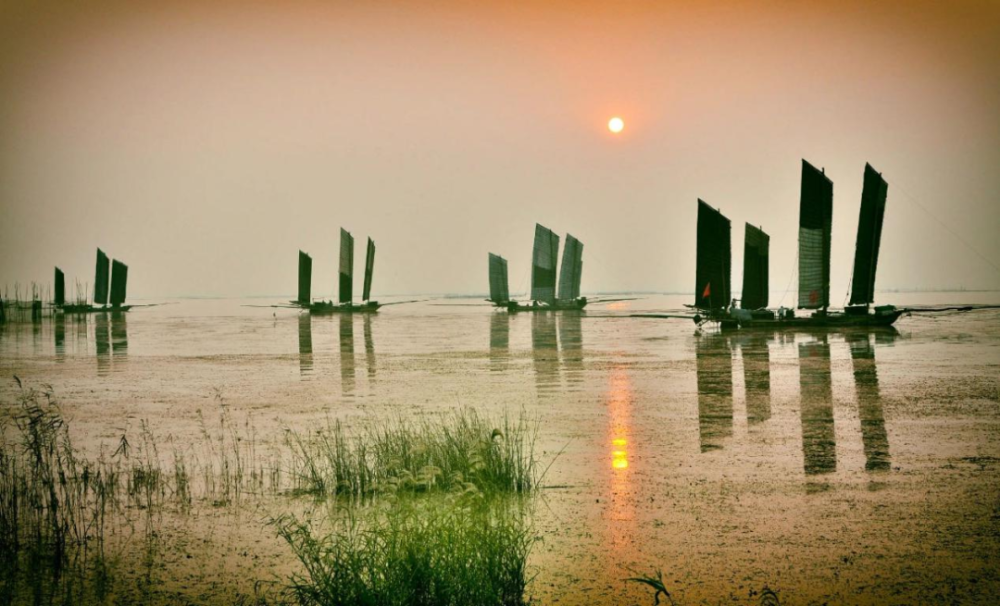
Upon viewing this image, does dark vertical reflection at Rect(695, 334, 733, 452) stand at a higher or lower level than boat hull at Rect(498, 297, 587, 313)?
lower

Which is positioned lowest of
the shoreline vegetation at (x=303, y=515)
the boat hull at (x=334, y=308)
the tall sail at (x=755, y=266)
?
the shoreline vegetation at (x=303, y=515)

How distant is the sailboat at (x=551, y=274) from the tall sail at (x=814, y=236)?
45.5 metres

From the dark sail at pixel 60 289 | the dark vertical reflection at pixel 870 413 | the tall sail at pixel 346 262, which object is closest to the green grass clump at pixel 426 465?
the dark vertical reflection at pixel 870 413

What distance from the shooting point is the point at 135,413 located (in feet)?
55.4

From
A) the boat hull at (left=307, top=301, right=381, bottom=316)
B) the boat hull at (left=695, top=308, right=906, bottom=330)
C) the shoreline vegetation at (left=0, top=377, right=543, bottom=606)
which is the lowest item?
the shoreline vegetation at (left=0, top=377, right=543, bottom=606)

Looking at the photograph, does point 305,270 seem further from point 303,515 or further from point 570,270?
point 303,515

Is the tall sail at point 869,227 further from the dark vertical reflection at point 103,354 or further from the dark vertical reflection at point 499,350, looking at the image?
the dark vertical reflection at point 103,354

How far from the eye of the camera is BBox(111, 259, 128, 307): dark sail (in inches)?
3907

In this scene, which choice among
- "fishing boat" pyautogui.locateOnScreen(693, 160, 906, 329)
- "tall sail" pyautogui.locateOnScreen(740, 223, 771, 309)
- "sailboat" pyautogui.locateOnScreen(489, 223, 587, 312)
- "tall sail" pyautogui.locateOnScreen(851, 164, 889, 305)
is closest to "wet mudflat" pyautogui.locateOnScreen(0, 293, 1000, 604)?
"tall sail" pyautogui.locateOnScreen(851, 164, 889, 305)

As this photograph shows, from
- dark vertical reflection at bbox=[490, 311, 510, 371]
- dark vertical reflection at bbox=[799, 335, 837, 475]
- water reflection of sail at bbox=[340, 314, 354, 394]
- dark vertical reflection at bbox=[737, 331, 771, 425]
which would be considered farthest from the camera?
dark vertical reflection at bbox=[490, 311, 510, 371]

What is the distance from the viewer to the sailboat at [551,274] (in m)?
88.3

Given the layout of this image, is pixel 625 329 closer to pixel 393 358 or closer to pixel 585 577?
pixel 393 358

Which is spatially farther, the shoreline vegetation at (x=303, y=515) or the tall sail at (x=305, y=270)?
the tall sail at (x=305, y=270)

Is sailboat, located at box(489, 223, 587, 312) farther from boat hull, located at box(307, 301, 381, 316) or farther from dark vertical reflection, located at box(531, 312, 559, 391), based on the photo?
dark vertical reflection, located at box(531, 312, 559, 391)
